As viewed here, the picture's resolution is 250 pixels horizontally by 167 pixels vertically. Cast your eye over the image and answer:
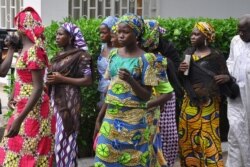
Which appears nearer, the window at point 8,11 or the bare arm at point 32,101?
the bare arm at point 32,101

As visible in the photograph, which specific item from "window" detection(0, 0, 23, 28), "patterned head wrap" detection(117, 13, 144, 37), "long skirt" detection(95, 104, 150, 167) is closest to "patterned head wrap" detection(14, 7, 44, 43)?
"patterned head wrap" detection(117, 13, 144, 37)

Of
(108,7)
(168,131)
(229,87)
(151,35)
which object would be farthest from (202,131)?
(108,7)

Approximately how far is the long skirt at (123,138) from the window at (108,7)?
6.73 metres

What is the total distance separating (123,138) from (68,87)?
1.20 metres

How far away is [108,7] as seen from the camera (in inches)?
486

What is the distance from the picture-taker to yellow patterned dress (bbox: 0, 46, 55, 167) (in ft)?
18.0

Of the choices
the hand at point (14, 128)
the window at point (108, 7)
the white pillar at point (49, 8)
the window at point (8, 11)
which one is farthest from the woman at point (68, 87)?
the window at point (8, 11)

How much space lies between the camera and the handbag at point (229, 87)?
663 cm

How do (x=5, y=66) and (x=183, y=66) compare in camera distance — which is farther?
(x=183, y=66)

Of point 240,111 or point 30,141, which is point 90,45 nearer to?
point 240,111

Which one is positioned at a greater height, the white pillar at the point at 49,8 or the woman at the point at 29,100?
the white pillar at the point at 49,8

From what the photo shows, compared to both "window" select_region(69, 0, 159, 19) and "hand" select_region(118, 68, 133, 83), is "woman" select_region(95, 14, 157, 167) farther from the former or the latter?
"window" select_region(69, 0, 159, 19)

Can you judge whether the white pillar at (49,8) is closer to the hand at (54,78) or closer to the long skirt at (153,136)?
the hand at (54,78)

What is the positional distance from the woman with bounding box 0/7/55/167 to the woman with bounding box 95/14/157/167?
0.62 metres
